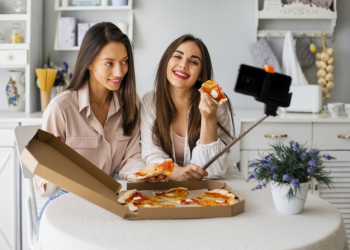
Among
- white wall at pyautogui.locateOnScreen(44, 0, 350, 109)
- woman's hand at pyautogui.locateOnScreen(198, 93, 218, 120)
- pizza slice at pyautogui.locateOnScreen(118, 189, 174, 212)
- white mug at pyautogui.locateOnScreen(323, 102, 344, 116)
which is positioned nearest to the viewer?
pizza slice at pyautogui.locateOnScreen(118, 189, 174, 212)

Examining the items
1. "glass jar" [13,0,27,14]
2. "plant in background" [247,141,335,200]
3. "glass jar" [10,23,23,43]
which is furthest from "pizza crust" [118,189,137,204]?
"glass jar" [13,0,27,14]

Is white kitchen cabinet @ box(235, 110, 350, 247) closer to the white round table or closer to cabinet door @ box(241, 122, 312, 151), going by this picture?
cabinet door @ box(241, 122, 312, 151)

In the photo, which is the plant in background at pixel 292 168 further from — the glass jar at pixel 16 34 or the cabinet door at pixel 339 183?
the glass jar at pixel 16 34

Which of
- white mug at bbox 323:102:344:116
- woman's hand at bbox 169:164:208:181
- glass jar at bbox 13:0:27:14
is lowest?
woman's hand at bbox 169:164:208:181

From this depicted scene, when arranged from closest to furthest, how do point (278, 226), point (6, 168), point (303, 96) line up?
point (278, 226) → point (6, 168) → point (303, 96)

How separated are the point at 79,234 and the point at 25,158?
236mm

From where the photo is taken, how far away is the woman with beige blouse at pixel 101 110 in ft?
6.56

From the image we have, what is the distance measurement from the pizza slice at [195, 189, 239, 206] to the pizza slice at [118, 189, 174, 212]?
128mm

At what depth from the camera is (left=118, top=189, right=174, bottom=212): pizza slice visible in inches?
56.0

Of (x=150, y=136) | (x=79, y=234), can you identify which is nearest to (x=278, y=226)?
(x=79, y=234)

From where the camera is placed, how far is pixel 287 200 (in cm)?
138

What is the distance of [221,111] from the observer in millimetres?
2182

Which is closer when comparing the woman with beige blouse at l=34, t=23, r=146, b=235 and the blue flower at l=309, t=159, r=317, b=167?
the blue flower at l=309, t=159, r=317, b=167

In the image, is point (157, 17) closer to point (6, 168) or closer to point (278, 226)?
point (6, 168)
